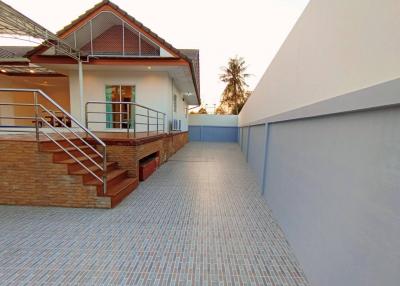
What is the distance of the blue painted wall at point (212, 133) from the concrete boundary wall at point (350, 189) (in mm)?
19771

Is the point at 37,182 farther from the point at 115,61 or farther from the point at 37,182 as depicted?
the point at 115,61

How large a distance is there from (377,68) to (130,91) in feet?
30.7

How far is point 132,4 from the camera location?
11.1 meters

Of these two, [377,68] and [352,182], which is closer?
[377,68]

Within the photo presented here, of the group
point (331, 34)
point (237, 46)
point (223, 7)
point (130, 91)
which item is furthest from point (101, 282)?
point (237, 46)

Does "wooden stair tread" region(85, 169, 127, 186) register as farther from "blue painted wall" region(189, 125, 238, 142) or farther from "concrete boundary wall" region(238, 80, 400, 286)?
"blue painted wall" region(189, 125, 238, 142)

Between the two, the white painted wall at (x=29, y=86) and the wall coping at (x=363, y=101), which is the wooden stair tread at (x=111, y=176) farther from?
the white painted wall at (x=29, y=86)

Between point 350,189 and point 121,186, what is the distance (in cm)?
430

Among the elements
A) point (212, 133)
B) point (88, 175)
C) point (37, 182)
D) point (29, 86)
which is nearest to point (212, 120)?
point (212, 133)

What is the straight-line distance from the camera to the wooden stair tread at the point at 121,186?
4269 mm

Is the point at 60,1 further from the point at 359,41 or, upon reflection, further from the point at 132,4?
the point at 359,41

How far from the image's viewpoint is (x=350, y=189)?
1.62 m

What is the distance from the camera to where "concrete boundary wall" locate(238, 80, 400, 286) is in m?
1.23

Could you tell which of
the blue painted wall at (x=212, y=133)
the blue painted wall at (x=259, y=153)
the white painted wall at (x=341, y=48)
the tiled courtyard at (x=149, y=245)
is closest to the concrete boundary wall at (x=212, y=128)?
the blue painted wall at (x=212, y=133)
